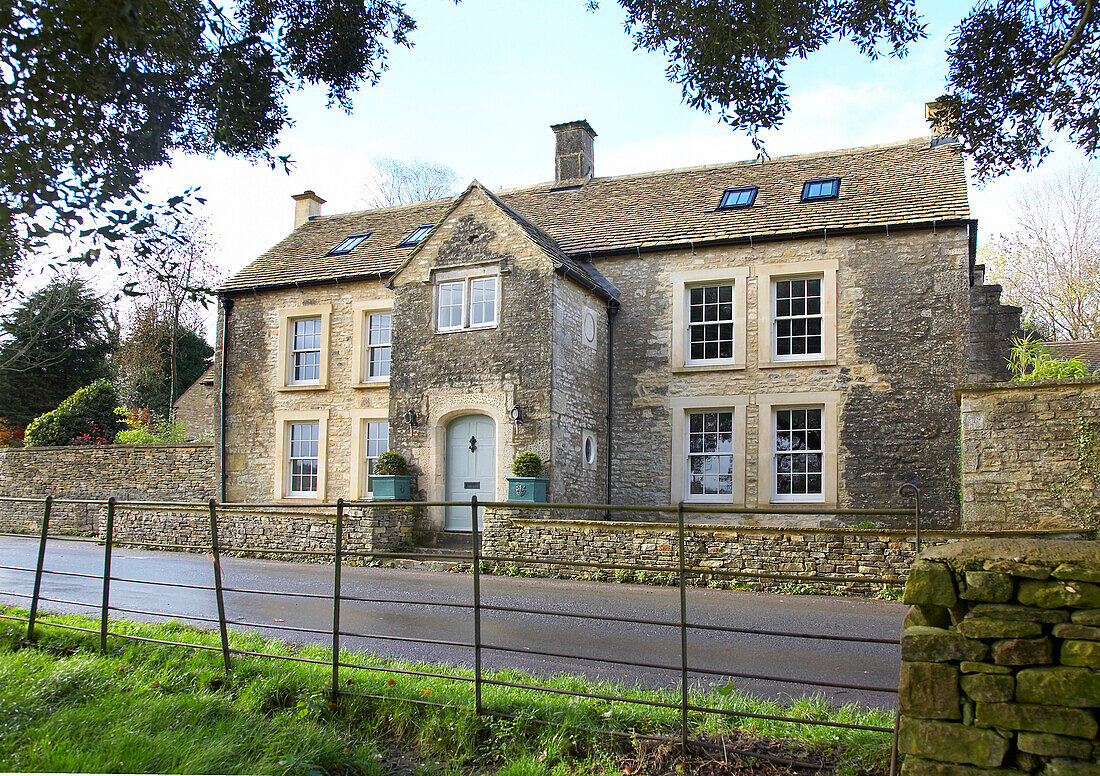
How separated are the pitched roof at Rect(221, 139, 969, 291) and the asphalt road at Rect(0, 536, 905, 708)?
24.8 feet

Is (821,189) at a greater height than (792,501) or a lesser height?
greater

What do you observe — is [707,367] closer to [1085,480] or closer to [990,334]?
[990,334]

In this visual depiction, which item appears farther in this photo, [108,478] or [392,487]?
[108,478]

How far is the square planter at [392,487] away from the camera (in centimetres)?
1527

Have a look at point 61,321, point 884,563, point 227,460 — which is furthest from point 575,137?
point 61,321

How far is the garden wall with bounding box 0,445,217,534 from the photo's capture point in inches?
813

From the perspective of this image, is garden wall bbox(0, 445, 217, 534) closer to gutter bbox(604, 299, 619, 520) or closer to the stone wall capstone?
the stone wall capstone

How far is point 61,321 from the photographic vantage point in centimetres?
3083

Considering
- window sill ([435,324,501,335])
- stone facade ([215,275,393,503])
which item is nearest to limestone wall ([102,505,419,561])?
stone facade ([215,275,393,503])

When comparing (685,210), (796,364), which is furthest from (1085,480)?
(685,210)

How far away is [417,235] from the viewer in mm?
20641

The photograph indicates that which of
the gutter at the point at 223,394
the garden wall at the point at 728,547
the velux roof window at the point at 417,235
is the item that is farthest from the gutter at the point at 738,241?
the garden wall at the point at 728,547

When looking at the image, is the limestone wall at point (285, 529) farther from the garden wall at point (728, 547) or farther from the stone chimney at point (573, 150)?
the stone chimney at point (573, 150)

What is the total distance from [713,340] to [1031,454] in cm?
672
